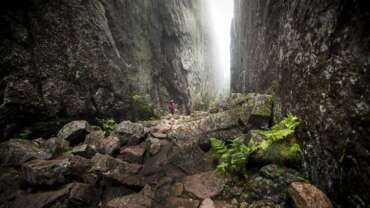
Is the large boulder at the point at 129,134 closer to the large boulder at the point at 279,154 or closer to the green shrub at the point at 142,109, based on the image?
the green shrub at the point at 142,109

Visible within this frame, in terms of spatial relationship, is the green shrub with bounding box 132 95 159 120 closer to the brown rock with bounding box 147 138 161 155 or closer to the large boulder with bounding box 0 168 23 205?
the brown rock with bounding box 147 138 161 155

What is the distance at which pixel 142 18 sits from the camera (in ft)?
49.4

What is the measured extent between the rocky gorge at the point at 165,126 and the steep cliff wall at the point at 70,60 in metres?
0.04

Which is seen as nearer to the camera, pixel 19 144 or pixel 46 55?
pixel 19 144

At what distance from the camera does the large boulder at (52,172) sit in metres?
4.63

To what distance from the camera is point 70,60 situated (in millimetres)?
8312

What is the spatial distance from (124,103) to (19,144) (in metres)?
4.90

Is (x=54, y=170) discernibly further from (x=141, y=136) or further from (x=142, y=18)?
(x=142, y=18)

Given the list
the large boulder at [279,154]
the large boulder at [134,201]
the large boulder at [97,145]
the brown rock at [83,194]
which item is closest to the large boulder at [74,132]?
the large boulder at [97,145]

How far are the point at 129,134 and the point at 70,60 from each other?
392 cm

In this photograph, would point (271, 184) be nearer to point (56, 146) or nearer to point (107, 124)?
point (56, 146)

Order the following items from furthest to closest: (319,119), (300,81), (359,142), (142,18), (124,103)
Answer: (142,18) < (124,103) < (300,81) < (319,119) < (359,142)

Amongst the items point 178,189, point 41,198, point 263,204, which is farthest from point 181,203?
point 41,198

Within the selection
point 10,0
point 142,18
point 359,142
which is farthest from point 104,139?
point 142,18
